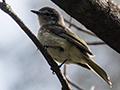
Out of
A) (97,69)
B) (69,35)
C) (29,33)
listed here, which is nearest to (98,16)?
(29,33)

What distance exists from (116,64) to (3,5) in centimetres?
636

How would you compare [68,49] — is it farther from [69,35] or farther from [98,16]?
[98,16]

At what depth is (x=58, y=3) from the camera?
9.52ft

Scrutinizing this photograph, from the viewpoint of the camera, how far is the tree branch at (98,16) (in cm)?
290

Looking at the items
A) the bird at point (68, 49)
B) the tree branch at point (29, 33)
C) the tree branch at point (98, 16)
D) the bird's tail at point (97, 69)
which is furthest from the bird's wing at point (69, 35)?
the tree branch at point (98, 16)

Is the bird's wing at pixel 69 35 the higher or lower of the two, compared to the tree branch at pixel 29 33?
lower

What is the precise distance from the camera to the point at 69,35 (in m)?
4.66

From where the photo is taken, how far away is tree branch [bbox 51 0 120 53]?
2.90 metres

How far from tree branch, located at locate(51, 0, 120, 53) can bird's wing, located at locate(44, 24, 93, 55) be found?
48.3 inches

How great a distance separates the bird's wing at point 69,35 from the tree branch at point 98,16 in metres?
1.23

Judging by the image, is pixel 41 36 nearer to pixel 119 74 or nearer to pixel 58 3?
pixel 58 3

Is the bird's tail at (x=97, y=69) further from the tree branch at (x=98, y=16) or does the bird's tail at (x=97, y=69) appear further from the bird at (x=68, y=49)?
the tree branch at (x=98, y=16)

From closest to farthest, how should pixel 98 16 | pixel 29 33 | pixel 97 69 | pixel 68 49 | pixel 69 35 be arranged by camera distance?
pixel 98 16
pixel 29 33
pixel 97 69
pixel 68 49
pixel 69 35

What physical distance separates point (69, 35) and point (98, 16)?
5.68 feet
